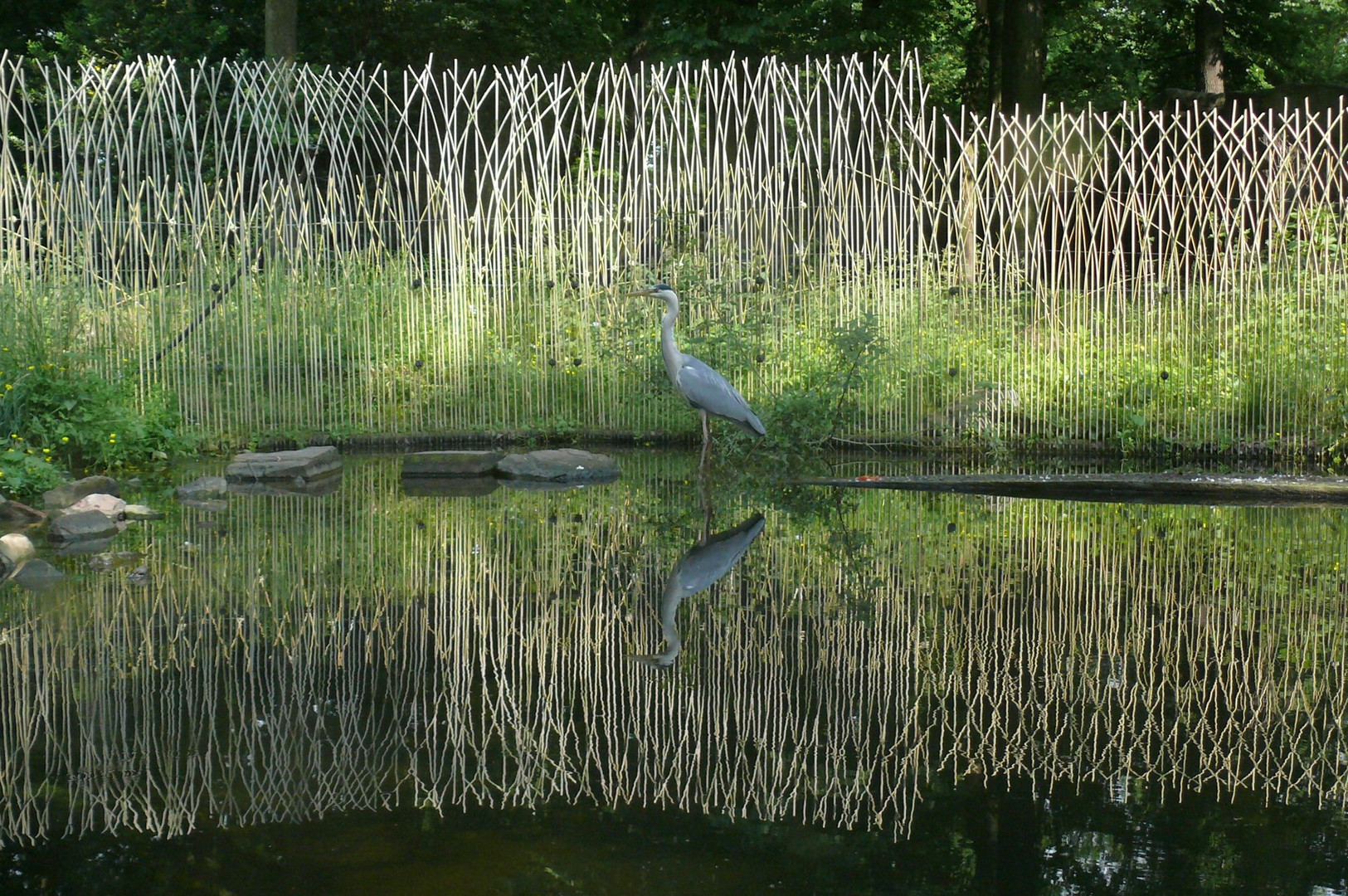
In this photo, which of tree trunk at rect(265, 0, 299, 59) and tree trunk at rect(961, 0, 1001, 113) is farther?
tree trunk at rect(961, 0, 1001, 113)

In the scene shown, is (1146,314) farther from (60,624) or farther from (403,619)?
(60,624)

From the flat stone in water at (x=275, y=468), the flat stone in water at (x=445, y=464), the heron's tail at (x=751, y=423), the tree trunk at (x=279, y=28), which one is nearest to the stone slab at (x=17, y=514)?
the flat stone in water at (x=275, y=468)

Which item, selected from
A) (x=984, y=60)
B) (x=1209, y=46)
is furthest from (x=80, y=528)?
(x=1209, y=46)

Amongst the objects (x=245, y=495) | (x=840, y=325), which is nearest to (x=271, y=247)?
(x=245, y=495)

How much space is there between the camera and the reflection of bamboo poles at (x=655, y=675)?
338 cm

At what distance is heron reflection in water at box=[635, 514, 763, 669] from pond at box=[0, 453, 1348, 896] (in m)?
0.02

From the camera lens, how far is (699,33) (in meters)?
17.5

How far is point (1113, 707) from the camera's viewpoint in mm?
3910

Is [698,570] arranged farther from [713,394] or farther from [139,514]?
[139,514]

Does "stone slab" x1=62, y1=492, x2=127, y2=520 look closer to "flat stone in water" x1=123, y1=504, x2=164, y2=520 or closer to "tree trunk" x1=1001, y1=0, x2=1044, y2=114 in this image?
Answer: "flat stone in water" x1=123, y1=504, x2=164, y2=520

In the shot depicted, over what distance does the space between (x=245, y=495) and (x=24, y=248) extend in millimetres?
2861

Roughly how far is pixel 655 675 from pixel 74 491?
414cm

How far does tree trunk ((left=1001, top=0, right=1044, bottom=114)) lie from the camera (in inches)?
552

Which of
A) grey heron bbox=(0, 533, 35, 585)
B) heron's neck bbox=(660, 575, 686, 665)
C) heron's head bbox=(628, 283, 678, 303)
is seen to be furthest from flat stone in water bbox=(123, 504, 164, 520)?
heron's head bbox=(628, 283, 678, 303)
